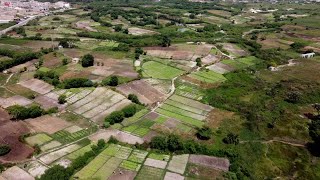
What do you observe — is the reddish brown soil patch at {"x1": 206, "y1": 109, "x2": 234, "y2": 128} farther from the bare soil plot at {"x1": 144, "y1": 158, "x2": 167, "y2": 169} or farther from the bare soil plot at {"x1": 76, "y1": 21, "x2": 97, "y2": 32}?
the bare soil plot at {"x1": 76, "y1": 21, "x2": 97, "y2": 32}

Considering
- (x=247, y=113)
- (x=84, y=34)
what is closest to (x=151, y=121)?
(x=247, y=113)

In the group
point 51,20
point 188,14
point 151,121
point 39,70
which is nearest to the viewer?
point 151,121

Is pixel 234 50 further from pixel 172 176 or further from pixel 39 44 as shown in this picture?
pixel 172 176

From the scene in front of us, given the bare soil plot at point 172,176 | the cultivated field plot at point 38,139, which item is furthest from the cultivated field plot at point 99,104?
the bare soil plot at point 172,176

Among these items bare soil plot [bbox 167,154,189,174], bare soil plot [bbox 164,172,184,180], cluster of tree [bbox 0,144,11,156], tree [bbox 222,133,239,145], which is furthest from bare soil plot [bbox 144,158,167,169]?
cluster of tree [bbox 0,144,11,156]

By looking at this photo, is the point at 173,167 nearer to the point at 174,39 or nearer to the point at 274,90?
the point at 274,90

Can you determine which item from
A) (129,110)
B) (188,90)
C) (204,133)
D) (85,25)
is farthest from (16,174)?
(85,25)

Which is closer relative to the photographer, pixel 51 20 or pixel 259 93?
pixel 259 93
